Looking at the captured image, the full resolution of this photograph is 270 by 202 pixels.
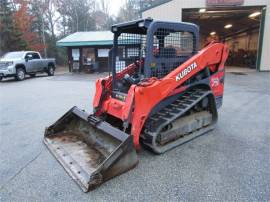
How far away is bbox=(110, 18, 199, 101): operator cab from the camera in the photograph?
3461 millimetres

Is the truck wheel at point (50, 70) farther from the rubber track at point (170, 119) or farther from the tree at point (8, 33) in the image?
the rubber track at point (170, 119)

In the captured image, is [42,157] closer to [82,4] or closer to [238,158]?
[238,158]

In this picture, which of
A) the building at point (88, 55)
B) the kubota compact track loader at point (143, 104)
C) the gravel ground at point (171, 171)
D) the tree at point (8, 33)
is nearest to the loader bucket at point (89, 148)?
the kubota compact track loader at point (143, 104)

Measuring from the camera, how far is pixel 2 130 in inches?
187

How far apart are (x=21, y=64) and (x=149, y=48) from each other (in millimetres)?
12970

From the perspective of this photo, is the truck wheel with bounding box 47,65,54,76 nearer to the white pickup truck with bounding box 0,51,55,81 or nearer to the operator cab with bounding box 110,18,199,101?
the white pickup truck with bounding box 0,51,55,81

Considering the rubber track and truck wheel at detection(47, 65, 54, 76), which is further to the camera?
truck wheel at detection(47, 65, 54, 76)

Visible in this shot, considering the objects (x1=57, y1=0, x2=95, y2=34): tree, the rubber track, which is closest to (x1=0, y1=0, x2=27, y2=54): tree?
(x1=57, y1=0, x2=95, y2=34): tree

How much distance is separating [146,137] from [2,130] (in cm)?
330

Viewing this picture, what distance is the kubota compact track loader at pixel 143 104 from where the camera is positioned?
3037 mm

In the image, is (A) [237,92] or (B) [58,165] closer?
(B) [58,165]

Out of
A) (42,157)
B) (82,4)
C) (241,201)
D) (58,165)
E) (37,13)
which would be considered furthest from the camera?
(82,4)

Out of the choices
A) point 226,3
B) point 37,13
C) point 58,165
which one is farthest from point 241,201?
point 37,13

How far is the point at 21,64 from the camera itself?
14023 mm
